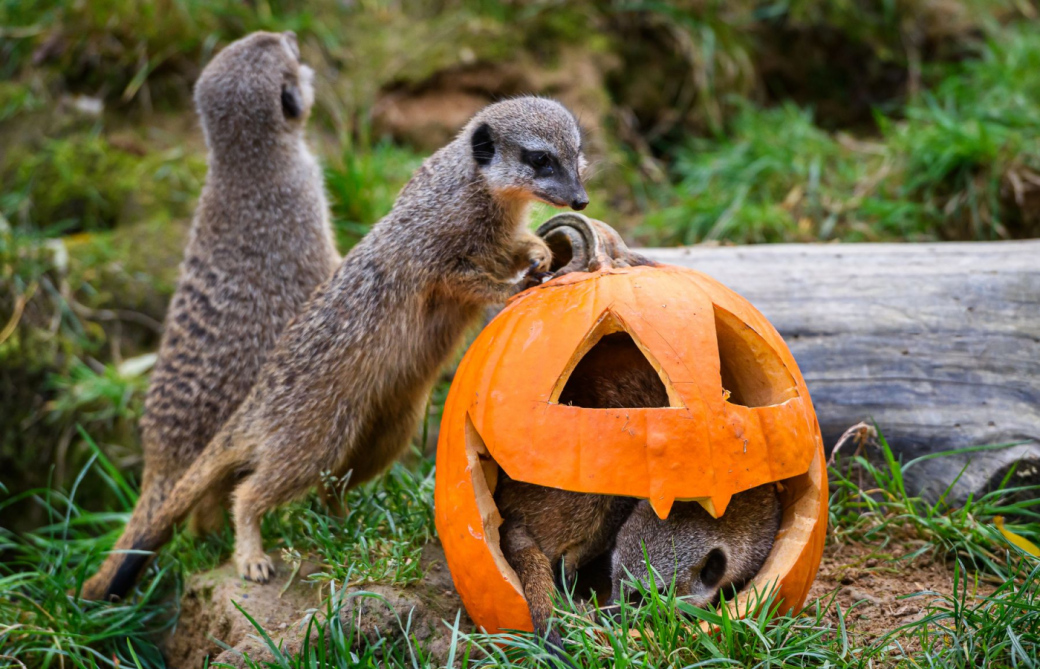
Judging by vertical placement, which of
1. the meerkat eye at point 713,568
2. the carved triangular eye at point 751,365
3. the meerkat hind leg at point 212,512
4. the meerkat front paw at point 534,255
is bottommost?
the meerkat hind leg at point 212,512

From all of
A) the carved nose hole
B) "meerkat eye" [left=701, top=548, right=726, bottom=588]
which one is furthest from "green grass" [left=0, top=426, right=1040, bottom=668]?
the carved nose hole

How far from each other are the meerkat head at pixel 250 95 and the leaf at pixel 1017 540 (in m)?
3.69

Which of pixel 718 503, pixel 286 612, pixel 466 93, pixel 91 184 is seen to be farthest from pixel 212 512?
pixel 466 93

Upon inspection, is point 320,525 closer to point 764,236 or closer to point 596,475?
point 596,475

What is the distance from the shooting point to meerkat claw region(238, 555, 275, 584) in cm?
298

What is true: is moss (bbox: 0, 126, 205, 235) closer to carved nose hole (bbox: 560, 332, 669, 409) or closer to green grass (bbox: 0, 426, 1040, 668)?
green grass (bbox: 0, 426, 1040, 668)

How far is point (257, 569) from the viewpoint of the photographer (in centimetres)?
300

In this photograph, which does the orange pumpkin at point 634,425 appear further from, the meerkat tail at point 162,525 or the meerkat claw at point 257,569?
the meerkat tail at point 162,525

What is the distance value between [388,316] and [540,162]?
0.78 metres

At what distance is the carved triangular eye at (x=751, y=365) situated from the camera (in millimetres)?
2558

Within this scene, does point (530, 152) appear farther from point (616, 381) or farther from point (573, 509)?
point (573, 509)

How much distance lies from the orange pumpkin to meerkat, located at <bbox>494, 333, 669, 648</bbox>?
0.23 ft

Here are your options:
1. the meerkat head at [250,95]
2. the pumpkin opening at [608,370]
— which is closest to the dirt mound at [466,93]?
the meerkat head at [250,95]

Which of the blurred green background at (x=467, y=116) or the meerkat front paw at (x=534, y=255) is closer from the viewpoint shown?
the meerkat front paw at (x=534, y=255)
